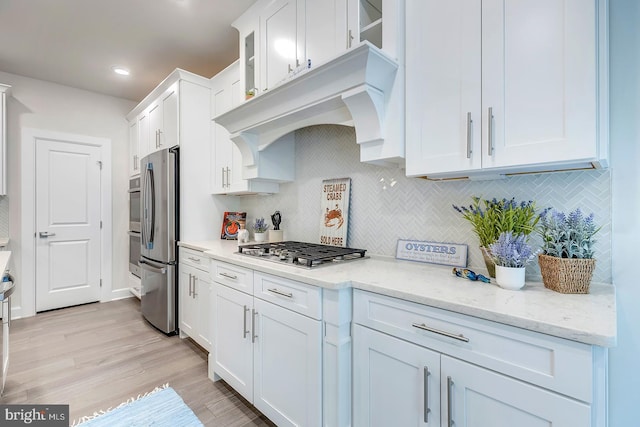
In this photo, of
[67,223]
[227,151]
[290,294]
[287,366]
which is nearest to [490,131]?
[290,294]

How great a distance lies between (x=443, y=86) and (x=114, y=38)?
3022mm

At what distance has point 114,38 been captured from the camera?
272cm

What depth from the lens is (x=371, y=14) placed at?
1.64m

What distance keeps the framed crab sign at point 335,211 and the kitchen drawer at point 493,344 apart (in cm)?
90

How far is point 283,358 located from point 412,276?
2.61 ft

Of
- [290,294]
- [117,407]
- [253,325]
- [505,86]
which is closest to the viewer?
[505,86]

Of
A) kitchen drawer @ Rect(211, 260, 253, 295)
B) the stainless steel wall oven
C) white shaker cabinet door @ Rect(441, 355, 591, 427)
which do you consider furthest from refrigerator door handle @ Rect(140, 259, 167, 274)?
white shaker cabinet door @ Rect(441, 355, 591, 427)

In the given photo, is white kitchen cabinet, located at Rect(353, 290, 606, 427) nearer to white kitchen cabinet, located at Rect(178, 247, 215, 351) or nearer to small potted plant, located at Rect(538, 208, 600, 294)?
small potted plant, located at Rect(538, 208, 600, 294)

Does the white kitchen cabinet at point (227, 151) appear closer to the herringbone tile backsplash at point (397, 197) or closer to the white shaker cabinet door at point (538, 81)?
the herringbone tile backsplash at point (397, 197)

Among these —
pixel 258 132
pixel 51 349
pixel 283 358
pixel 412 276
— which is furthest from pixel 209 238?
pixel 412 276

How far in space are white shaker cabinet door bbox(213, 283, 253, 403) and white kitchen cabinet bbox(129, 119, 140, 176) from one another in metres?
2.90

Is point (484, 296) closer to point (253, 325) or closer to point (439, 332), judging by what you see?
point (439, 332)

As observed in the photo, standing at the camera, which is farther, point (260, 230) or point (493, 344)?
point (260, 230)

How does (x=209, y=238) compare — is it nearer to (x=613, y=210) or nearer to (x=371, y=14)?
(x=371, y=14)
